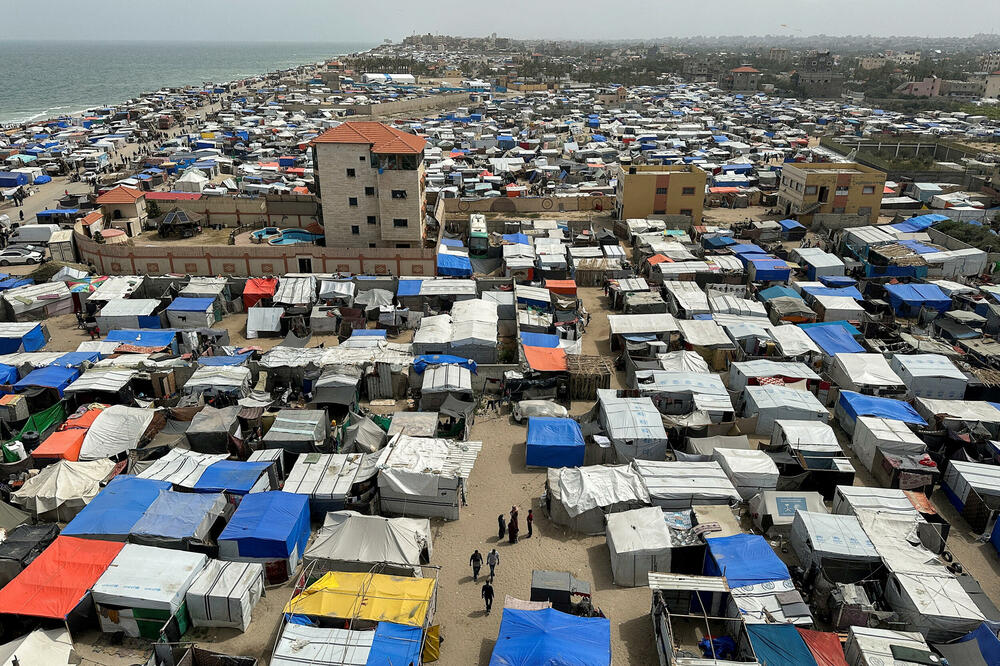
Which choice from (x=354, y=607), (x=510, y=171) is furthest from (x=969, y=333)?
(x=510, y=171)

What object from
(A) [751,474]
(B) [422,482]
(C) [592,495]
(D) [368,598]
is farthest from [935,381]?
(D) [368,598]

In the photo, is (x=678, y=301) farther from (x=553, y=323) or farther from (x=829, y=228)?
(x=829, y=228)

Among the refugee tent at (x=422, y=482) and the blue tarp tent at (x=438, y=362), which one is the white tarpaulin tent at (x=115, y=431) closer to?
the refugee tent at (x=422, y=482)

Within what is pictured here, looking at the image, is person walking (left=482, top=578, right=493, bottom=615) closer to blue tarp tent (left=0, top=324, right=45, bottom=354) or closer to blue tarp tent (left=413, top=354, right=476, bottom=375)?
blue tarp tent (left=413, top=354, right=476, bottom=375)

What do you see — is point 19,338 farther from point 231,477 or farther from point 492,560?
point 492,560

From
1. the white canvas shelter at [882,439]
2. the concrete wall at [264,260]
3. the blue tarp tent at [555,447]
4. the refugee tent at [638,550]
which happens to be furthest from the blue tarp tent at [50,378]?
the white canvas shelter at [882,439]

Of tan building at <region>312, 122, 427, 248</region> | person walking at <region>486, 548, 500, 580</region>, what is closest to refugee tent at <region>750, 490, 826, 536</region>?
person walking at <region>486, 548, 500, 580</region>
